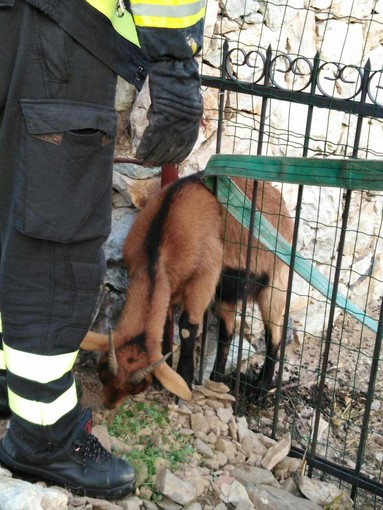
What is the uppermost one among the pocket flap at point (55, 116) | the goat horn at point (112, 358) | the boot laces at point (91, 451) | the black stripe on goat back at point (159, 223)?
the pocket flap at point (55, 116)

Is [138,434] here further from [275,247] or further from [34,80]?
[34,80]

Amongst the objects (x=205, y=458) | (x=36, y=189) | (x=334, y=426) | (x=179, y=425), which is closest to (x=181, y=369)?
(x=179, y=425)

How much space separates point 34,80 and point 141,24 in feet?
1.46

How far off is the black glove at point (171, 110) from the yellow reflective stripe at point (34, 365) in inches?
34.1

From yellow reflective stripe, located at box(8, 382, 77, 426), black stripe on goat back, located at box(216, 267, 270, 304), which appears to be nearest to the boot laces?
yellow reflective stripe, located at box(8, 382, 77, 426)

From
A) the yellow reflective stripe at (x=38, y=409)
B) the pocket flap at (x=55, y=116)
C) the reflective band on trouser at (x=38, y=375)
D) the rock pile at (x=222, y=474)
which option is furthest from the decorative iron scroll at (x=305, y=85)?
the yellow reflective stripe at (x=38, y=409)

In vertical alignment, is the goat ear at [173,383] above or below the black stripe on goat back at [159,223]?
below

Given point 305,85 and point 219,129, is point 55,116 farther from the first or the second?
point 219,129

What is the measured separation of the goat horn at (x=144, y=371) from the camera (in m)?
3.97

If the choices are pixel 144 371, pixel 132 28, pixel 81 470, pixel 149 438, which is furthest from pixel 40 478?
pixel 132 28

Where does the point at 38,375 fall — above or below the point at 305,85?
below

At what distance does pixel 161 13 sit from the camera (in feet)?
7.80

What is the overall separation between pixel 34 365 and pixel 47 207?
0.64m

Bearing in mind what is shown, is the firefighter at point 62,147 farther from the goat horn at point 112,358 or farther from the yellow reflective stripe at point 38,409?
the goat horn at point 112,358
